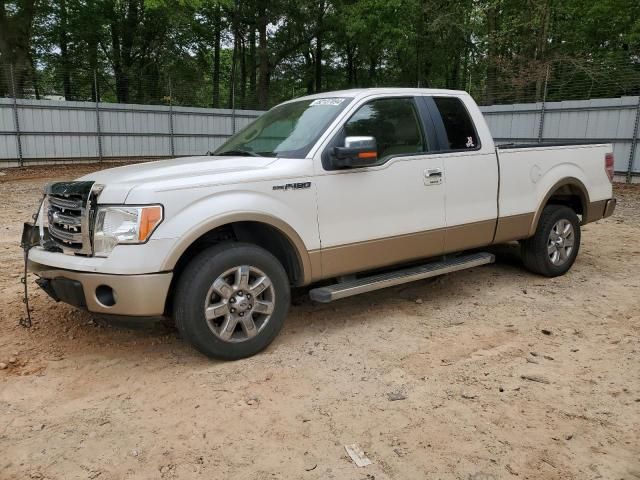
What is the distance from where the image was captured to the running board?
402cm

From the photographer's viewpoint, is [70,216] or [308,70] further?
[308,70]

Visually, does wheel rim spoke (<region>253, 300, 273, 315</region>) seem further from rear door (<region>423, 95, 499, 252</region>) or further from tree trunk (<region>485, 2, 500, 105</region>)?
tree trunk (<region>485, 2, 500, 105</region>)

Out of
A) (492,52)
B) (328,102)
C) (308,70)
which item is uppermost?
(308,70)

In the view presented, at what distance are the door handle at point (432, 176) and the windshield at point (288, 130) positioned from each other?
2.97 feet

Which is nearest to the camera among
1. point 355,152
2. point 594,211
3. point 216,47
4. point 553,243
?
point 355,152

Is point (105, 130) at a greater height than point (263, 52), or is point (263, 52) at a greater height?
point (263, 52)

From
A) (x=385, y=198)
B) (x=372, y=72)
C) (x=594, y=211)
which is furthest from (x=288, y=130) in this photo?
(x=372, y=72)

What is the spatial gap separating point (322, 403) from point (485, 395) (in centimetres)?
101

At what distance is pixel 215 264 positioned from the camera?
11.6 feet

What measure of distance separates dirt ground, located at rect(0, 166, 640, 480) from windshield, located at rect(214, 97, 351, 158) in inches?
57.5

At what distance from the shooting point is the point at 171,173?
3670mm

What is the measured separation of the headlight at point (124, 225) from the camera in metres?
3.31

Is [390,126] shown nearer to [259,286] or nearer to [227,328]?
[259,286]

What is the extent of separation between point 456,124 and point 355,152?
1.48 m
